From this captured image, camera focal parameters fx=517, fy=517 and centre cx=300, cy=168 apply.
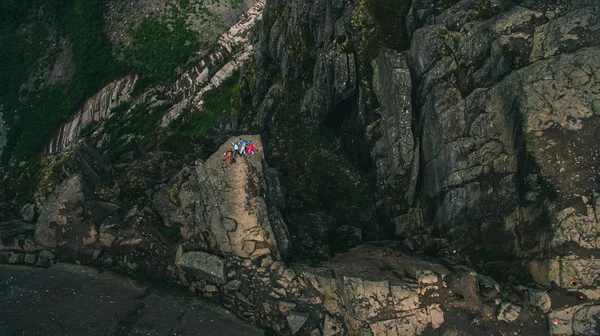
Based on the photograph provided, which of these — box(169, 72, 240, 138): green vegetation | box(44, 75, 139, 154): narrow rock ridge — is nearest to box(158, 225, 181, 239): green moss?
box(169, 72, 240, 138): green vegetation

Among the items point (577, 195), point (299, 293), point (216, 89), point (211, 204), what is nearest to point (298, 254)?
point (299, 293)

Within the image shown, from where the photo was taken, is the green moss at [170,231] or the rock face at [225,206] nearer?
the rock face at [225,206]

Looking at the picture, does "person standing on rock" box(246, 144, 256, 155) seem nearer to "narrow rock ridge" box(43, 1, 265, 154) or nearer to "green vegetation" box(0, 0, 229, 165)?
"narrow rock ridge" box(43, 1, 265, 154)

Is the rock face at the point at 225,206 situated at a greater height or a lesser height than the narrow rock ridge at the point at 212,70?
lesser

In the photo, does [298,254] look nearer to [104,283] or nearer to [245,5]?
[104,283]

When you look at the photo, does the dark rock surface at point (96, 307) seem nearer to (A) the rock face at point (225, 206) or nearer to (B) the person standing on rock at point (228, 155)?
(A) the rock face at point (225, 206)

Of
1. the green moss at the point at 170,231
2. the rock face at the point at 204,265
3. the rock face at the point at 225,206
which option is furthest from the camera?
the green moss at the point at 170,231

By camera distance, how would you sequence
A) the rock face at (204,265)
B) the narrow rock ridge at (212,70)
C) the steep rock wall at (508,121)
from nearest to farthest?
1. the steep rock wall at (508,121)
2. the rock face at (204,265)
3. the narrow rock ridge at (212,70)

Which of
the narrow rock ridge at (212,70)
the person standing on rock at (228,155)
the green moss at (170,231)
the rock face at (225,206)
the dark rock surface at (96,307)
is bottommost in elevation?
the dark rock surface at (96,307)

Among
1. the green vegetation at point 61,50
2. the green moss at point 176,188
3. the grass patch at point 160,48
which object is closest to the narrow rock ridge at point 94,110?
the green vegetation at point 61,50
